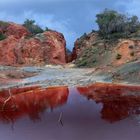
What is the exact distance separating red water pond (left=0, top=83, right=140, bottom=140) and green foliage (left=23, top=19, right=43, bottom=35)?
31.7 metres

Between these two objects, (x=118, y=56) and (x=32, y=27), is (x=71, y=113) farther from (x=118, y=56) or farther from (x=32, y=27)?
(x=32, y=27)

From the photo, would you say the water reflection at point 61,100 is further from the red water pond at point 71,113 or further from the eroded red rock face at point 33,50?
the eroded red rock face at point 33,50

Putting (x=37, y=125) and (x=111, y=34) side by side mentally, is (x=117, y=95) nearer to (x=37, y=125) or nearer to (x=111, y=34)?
(x=37, y=125)

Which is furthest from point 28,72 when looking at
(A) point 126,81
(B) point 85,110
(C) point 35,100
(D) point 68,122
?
(D) point 68,122

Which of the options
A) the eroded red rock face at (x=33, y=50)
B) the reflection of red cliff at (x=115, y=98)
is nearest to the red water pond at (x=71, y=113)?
the reflection of red cliff at (x=115, y=98)

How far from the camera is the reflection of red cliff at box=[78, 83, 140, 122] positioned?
18.2m

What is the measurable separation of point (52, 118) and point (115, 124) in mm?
3093

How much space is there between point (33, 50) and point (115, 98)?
1097 inches

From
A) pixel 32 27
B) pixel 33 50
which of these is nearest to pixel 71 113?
pixel 33 50

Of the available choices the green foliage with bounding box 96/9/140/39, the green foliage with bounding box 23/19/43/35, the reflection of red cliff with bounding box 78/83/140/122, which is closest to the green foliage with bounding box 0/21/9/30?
the green foliage with bounding box 23/19/43/35

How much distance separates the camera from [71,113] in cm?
1869

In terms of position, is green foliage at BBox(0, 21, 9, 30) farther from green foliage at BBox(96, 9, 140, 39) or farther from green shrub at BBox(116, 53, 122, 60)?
green shrub at BBox(116, 53, 122, 60)

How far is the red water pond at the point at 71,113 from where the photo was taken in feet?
48.9

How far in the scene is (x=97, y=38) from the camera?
49250 millimetres
